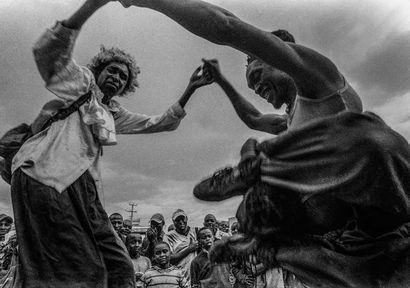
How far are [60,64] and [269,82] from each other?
4.74ft

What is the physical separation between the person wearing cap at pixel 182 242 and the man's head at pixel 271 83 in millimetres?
3545

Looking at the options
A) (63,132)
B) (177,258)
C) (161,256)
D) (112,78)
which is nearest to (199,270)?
(177,258)

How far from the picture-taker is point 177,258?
15.6 feet

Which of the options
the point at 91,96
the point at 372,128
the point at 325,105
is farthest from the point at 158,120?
the point at 372,128

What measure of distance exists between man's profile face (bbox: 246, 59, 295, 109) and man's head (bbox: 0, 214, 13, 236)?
4711 millimetres

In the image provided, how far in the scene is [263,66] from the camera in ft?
4.94

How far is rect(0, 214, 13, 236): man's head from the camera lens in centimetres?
523

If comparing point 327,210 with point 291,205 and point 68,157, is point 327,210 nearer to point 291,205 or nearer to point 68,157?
point 291,205

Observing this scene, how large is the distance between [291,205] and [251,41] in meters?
0.49

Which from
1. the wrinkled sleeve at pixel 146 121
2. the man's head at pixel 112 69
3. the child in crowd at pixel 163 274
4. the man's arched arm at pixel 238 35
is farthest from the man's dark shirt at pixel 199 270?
the man's arched arm at pixel 238 35

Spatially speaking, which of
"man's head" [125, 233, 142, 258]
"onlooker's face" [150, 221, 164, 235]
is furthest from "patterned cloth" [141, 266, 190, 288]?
"onlooker's face" [150, 221, 164, 235]

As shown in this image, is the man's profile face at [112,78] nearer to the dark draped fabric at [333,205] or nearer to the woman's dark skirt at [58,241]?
the woman's dark skirt at [58,241]

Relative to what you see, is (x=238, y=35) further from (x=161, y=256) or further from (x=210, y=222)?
(x=210, y=222)

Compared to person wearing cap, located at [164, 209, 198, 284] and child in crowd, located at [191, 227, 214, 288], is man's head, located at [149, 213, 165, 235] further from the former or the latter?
child in crowd, located at [191, 227, 214, 288]
